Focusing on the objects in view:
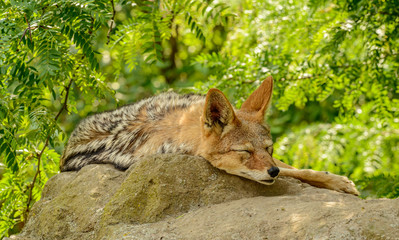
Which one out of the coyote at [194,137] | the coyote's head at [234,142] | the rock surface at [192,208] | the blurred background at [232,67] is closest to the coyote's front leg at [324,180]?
the coyote at [194,137]

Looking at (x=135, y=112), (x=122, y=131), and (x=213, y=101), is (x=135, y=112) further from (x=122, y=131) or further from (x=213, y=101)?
(x=213, y=101)

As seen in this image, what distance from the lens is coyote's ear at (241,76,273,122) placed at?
15.7 ft

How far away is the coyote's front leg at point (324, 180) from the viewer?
178 inches

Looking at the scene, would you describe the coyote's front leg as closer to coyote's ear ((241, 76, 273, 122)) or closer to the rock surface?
the rock surface

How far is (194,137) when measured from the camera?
15.1 ft

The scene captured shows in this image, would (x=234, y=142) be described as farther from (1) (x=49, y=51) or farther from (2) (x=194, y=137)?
(1) (x=49, y=51)

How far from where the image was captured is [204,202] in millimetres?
3883

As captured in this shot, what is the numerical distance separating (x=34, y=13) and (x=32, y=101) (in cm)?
81

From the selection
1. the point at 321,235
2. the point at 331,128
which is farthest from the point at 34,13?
the point at 331,128

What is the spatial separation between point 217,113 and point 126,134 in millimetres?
1133

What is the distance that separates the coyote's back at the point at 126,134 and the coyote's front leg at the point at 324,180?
3.52ft

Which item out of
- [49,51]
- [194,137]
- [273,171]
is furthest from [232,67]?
[49,51]

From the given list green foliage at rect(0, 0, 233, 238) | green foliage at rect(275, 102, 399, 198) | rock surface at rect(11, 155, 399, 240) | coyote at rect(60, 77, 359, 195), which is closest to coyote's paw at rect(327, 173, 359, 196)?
coyote at rect(60, 77, 359, 195)

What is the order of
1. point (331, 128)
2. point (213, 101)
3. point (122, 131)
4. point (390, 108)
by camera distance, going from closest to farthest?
point (213, 101), point (122, 131), point (390, 108), point (331, 128)
